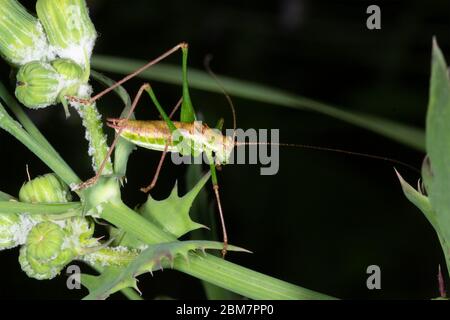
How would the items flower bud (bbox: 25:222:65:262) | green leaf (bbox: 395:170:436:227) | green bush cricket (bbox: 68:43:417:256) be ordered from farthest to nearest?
green bush cricket (bbox: 68:43:417:256) → flower bud (bbox: 25:222:65:262) → green leaf (bbox: 395:170:436:227)

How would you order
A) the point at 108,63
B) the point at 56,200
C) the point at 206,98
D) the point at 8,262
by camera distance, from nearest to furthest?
1. the point at 56,200
2. the point at 108,63
3. the point at 8,262
4. the point at 206,98

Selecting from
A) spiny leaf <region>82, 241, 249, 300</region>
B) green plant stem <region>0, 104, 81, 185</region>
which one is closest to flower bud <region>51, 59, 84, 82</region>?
green plant stem <region>0, 104, 81, 185</region>

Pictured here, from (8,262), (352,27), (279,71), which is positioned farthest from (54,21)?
(352,27)

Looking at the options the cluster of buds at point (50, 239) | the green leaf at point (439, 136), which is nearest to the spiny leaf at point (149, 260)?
the cluster of buds at point (50, 239)

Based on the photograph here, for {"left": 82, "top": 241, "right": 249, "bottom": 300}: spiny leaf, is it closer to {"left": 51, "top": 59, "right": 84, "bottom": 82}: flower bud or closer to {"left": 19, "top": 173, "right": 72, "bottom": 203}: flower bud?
{"left": 19, "top": 173, "right": 72, "bottom": 203}: flower bud

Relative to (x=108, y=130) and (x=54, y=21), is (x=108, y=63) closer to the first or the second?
(x=54, y=21)

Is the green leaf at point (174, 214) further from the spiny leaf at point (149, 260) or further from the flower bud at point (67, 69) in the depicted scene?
the flower bud at point (67, 69)
